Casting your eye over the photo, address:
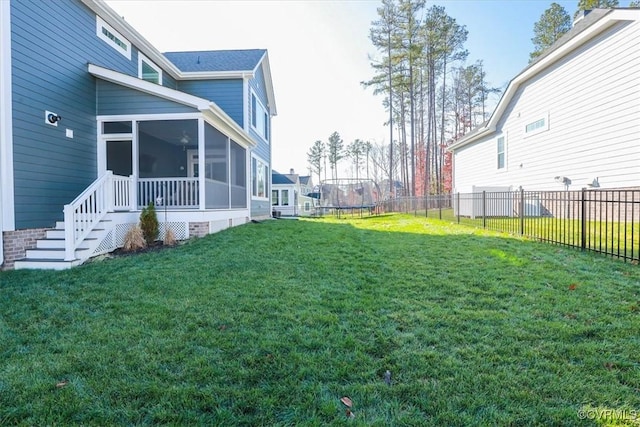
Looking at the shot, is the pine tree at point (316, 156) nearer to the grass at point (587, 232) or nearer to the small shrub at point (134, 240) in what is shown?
the grass at point (587, 232)

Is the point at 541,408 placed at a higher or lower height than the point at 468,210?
lower

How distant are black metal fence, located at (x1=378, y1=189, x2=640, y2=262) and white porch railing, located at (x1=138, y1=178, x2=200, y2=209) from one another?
754cm

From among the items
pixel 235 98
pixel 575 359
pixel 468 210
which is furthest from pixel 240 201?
pixel 575 359

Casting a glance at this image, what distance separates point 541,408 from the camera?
1.93 meters

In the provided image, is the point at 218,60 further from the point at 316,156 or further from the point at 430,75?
the point at 316,156

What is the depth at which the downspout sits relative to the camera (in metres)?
5.89

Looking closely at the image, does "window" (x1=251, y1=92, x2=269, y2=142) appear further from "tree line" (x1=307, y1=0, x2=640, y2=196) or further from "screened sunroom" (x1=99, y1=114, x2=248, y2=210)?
"tree line" (x1=307, y1=0, x2=640, y2=196)

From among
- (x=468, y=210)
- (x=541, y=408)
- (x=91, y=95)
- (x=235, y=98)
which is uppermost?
(x=235, y=98)

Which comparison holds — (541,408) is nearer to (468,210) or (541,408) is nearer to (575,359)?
(575,359)

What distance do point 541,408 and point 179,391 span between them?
2.10 meters

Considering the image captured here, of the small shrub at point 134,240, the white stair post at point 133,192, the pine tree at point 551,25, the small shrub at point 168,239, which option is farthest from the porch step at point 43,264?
the pine tree at point 551,25

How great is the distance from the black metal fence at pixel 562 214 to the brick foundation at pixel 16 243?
9.34 metres

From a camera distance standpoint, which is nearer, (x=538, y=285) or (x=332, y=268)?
(x=538, y=285)

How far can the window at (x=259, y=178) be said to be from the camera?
47.5 feet
